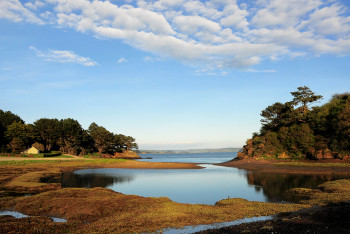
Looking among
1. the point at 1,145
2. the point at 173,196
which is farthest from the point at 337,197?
the point at 1,145

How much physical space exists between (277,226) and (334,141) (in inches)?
3041

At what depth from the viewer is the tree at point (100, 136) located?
159 m

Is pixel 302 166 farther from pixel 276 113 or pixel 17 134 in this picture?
pixel 17 134

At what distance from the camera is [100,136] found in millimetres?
159125

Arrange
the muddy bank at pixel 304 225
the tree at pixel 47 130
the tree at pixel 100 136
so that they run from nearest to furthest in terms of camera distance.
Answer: the muddy bank at pixel 304 225
the tree at pixel 47 130
the tree at pixel 100 136

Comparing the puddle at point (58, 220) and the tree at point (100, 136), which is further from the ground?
the tree at point (100, 136)

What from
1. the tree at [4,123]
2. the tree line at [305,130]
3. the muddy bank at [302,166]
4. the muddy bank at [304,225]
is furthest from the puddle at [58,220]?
the tree at [4,123]

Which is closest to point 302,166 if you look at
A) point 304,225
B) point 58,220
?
point 304,225

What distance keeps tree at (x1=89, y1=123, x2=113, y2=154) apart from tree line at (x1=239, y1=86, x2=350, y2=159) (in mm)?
90665

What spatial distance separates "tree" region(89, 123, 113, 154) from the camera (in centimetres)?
15862

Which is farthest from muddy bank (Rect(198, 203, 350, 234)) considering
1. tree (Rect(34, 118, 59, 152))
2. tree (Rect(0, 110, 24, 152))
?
tree (Rect(34, 118, 59, 152))

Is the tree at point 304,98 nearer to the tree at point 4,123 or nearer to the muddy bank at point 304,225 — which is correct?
the muddy bank at point 304,225

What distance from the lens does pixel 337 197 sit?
28516 millimetres

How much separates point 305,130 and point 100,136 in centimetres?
11913
